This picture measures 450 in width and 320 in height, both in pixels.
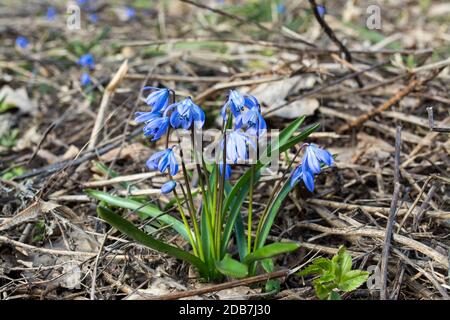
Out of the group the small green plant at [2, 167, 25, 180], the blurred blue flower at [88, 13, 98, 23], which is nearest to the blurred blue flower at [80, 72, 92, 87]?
the small green plant at [2, 167, 25, 180]

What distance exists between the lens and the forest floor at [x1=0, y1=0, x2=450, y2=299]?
8.13 feet

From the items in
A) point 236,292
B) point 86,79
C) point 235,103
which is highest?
point 86,79

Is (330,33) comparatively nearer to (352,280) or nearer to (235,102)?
(235,102)

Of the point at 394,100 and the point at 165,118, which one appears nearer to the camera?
the point at 165,118

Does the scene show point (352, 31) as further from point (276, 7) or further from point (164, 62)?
point (164, 62)

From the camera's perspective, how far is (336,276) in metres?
2.23

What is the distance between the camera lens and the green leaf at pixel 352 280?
2213mm

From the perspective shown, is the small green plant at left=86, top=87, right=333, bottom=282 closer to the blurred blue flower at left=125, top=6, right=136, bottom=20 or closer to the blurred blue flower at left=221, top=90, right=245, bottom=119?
the blurred blue flower at left=221, top=90, right=245, bottom=119

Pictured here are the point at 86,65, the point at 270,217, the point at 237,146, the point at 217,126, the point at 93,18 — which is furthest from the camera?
the point at 93,18

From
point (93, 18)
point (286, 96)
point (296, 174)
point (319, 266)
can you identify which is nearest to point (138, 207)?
point (296, 174)

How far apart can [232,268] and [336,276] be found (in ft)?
1.35

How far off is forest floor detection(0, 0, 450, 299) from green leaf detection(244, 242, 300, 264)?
133 mm

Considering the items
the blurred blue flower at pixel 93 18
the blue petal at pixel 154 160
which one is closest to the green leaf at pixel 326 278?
the blue petal at pixel 154 160
